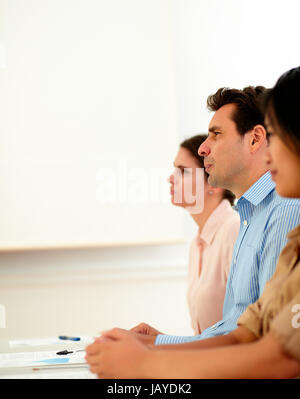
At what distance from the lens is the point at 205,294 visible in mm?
2049

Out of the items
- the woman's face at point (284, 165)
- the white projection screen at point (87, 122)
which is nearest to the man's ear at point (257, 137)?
the woman's face at point (284, 165)

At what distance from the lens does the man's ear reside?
5.79 feet

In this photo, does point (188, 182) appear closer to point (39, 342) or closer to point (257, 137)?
point (257, 137)

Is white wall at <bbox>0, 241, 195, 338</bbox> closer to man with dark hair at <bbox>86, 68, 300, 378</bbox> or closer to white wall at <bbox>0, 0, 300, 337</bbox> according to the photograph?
white wall at <bbox>0, 0, 300, 337</bbox>

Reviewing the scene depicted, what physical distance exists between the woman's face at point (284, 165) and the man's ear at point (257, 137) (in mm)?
765

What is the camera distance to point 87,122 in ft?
10.2

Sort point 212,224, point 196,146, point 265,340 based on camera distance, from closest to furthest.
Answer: point 265,340
point 212,224
point 196,146

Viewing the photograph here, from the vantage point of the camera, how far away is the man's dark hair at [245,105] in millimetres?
1797

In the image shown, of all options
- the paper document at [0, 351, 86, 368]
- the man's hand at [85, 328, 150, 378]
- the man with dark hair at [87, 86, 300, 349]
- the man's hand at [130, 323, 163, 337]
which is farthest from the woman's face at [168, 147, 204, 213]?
the man's hand at [85, 328, 150, 378]

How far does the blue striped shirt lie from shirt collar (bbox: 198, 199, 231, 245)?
572 mm

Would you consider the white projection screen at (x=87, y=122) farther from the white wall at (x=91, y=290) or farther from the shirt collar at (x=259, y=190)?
the shirt collar at (x=259, y=190)

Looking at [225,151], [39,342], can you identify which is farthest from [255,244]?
[39,342]

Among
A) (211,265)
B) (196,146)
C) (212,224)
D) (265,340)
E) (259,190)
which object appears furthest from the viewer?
(196,146)

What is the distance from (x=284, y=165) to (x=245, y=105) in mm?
888
